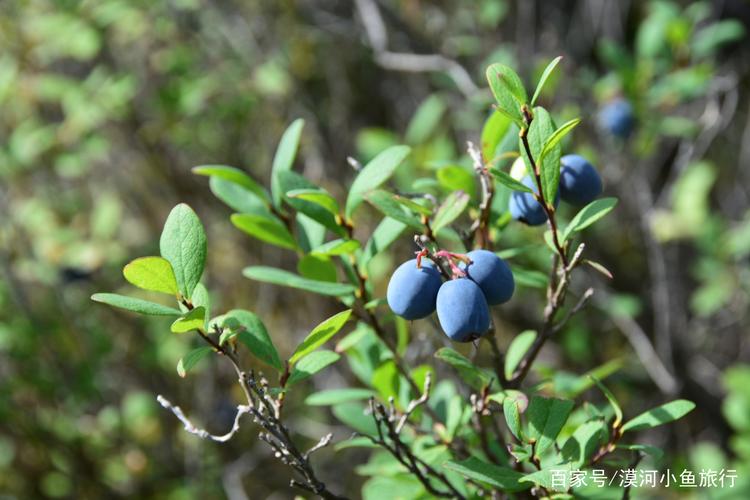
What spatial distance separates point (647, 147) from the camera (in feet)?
7.71

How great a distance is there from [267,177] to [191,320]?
2.66 metres

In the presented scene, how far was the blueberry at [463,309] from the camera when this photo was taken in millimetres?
863

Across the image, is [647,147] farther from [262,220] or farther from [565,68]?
[262,220]

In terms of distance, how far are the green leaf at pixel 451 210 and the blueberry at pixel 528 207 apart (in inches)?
2.8

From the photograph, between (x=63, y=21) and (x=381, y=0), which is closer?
(x=63, y=21)

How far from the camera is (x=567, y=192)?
1062 mm

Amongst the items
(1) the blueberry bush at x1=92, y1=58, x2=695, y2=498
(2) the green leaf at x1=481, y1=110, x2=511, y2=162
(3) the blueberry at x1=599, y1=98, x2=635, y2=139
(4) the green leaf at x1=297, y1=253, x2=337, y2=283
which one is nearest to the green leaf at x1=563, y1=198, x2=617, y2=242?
(1) the blueberry bush at x1=92, y1=58, x2=695, y2=498

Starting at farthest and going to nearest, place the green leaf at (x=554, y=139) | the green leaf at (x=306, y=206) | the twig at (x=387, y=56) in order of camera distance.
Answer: the twig at (x=387, y=56) → the green leaf at (x=306, y=206) → the green leaf at (x=554, y=139)

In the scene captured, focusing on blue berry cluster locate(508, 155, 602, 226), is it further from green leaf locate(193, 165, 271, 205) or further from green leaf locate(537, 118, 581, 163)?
green leaf locate(193, 165, 271, 205)

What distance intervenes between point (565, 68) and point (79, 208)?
1.86 m

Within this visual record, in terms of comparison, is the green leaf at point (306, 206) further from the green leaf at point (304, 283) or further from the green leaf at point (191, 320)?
the green leaf at point (191, 320)

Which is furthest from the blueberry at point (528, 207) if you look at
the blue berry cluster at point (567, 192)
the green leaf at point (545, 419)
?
the green leaf at point (545, 419)

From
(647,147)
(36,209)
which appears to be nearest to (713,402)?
(647,147)

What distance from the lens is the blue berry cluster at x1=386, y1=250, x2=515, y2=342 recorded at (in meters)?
0.87
